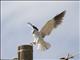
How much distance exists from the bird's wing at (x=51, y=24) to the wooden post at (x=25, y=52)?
412 centimetres

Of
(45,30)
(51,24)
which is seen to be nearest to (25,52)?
(45,30)

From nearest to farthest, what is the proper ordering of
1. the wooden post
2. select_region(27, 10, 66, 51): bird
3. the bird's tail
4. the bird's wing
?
the wooden post, the bird's tail, select_region(27, 10, 66, 51): bird, the bird's wing

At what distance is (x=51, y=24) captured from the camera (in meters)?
12.2

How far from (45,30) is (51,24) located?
36 cm

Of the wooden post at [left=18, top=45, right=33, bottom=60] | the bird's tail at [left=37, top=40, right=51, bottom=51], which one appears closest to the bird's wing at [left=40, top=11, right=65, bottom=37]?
the bird's tail at [left=37, top=40, right=51, bottom=51]

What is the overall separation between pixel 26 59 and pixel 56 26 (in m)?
4.57

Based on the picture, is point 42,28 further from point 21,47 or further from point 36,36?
point 21,47

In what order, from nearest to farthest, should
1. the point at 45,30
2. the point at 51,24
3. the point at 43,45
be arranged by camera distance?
1. the point at 43,45
2. the point at 45,30
3. the point at 51,24

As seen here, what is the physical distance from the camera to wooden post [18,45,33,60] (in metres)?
7.59

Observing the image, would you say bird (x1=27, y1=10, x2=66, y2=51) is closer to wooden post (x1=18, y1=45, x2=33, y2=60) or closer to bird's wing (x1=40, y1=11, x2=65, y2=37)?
bird's wing (x1=40, y1=11, x2=65, y2=37)

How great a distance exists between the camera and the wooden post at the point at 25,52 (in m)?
7.59

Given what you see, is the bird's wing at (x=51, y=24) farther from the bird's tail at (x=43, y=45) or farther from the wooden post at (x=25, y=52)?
the wooden post at (x=25, y=52)

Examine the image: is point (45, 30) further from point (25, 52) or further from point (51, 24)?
point (25, 52)

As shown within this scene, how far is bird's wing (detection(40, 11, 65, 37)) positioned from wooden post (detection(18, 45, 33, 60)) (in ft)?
13.5
